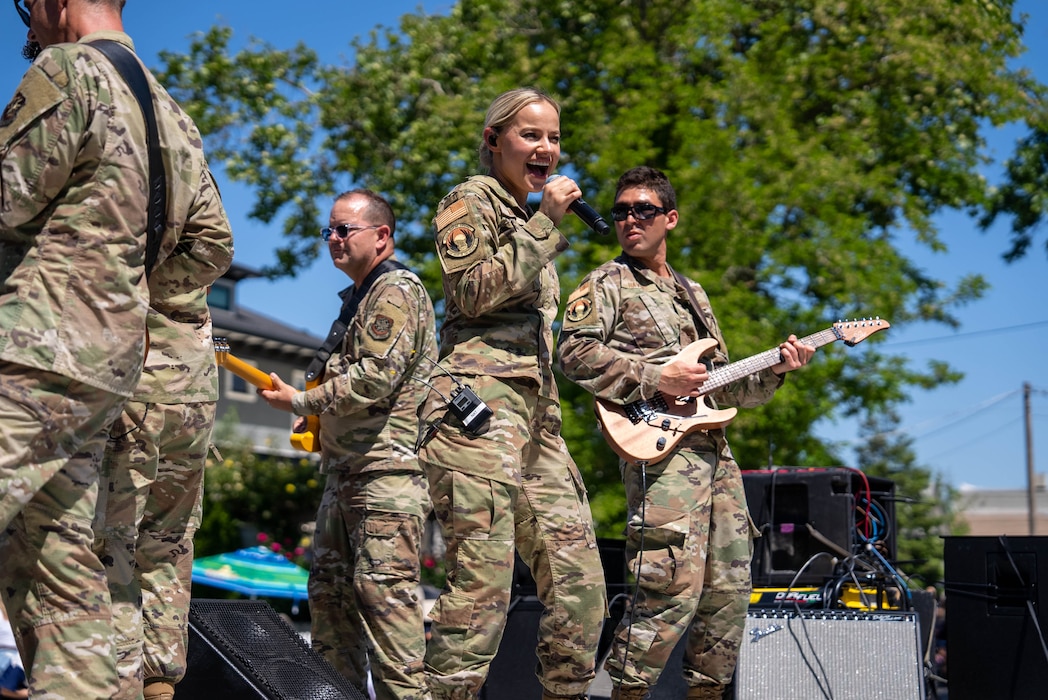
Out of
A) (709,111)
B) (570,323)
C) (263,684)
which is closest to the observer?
(263,684)

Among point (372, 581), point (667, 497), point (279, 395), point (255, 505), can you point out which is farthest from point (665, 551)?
point (255, 505)

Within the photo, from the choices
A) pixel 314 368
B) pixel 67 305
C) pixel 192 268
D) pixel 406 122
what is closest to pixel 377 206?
pixel 314 368

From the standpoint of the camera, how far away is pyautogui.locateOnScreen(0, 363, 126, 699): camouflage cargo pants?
2639mm

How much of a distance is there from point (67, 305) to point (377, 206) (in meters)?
2.93

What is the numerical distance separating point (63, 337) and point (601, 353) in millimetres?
2568

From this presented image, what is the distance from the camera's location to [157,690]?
354 centimetres

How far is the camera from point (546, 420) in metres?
4.23

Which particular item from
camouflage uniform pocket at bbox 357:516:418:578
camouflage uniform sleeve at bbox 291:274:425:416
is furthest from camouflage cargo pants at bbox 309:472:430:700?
camouflage uniform sleeve at bbox 291:274:425:416

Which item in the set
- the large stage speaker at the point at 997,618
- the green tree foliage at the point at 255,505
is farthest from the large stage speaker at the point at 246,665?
the green tree foliage at the point at 255,505

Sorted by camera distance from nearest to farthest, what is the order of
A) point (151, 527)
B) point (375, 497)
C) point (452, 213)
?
point (151, 527) → point (452, 213) → point (375, 497)

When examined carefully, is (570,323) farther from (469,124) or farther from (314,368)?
(469,124)

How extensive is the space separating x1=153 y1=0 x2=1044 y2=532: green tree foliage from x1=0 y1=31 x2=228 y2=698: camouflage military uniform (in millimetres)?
13328

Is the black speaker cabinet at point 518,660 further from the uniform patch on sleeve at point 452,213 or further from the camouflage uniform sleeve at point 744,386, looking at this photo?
the uniform patch on sleeve at point 452,213

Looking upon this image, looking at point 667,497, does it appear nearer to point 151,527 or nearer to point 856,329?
point 856,329
